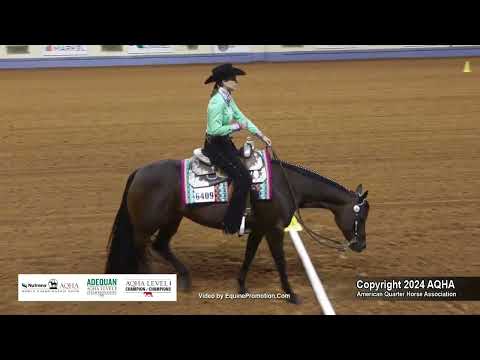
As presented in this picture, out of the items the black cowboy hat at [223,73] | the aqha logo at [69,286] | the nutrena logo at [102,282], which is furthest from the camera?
the nutrena logo at [102,282]

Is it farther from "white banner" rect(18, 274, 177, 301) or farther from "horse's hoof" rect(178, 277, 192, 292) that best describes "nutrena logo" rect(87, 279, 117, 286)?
"horse's hoof" rect(178, 277, 192, 292)

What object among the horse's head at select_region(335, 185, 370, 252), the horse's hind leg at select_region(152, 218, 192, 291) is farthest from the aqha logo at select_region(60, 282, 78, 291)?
the horse's head at select_region(335, 185, 370, 252)

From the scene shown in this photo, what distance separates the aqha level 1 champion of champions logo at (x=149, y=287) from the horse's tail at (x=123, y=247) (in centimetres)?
27

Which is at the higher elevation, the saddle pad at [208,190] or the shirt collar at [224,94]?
→ the shirt collar at [224,94]

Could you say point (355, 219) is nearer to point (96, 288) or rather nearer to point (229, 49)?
point (96, 288)

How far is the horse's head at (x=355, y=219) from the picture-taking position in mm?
6730

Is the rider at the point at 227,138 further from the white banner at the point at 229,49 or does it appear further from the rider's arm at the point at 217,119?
the white banner at the point at 229,49

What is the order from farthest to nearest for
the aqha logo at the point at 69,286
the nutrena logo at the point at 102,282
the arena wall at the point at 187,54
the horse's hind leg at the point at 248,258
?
1. the arena wall at the point at 187,54
2. the horse's hind leg at the point at 248,258
3. the nutrena logo at the point at 102,282
4. the aqha logo at the point at 69,286

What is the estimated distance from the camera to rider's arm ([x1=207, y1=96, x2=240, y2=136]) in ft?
20.8

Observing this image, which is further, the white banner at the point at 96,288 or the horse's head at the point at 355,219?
the horse's head at the point at 355,219

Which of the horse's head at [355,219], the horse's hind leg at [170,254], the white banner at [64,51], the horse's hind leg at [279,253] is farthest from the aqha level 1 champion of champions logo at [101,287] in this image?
the white banner at [64,51]

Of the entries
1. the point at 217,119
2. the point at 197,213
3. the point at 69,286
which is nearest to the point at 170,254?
the point at 197,213

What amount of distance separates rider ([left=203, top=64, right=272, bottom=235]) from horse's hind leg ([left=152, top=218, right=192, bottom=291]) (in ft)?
2.43

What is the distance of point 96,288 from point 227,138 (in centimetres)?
226
